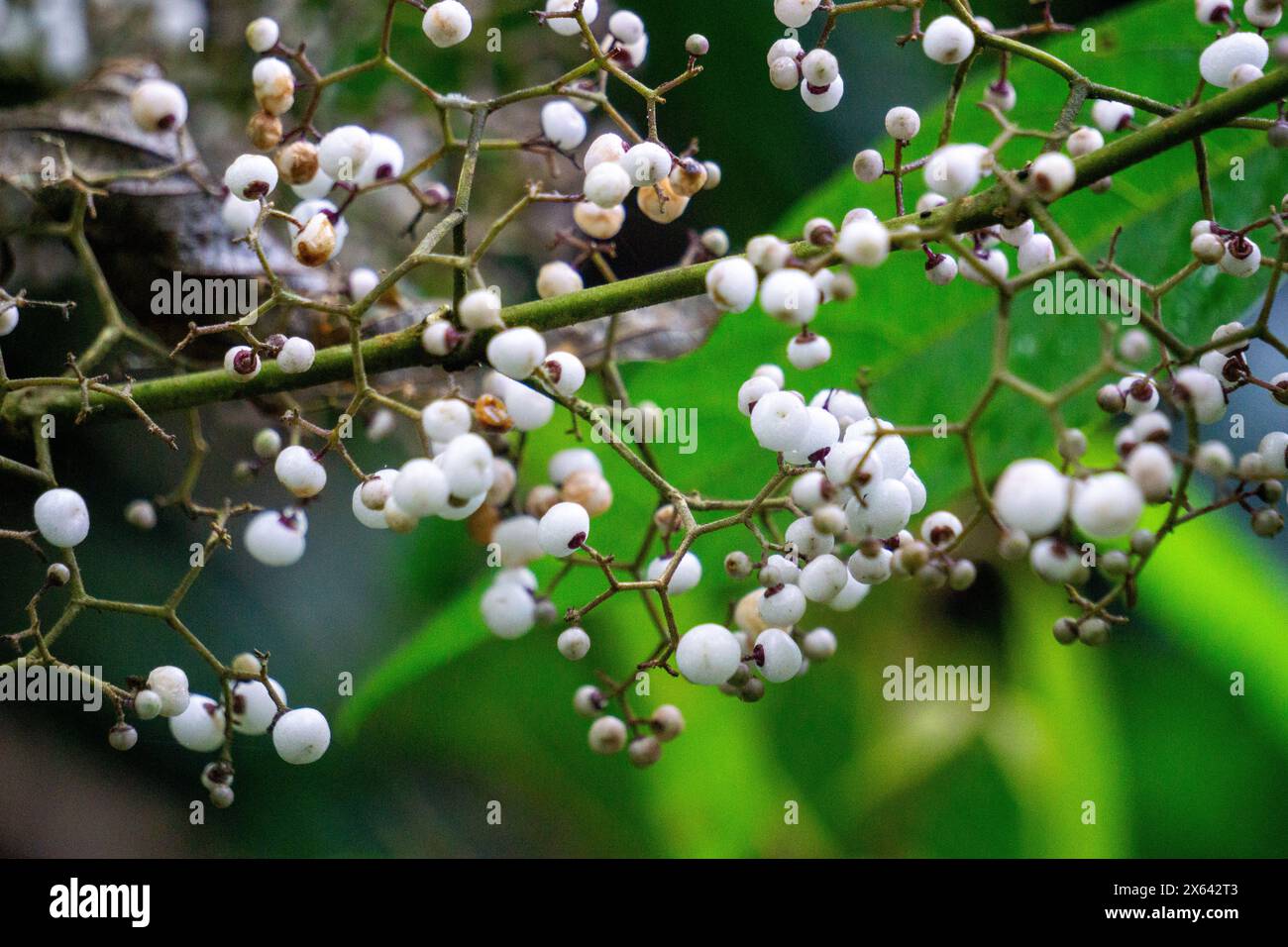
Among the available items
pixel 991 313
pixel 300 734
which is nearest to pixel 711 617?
pixel 991 313

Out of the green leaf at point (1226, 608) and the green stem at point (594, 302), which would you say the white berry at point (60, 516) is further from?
the green leaf at point (1226, 608)

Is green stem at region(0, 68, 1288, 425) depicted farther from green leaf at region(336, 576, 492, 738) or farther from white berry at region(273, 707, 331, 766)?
green leaf at region(336, 576, 492, 738)

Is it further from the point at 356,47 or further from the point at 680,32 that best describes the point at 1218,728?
the point at 356,47

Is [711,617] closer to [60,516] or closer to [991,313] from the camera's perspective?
[991,313]

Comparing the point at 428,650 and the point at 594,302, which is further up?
the point at 594,302

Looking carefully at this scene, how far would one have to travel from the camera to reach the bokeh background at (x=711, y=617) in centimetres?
85

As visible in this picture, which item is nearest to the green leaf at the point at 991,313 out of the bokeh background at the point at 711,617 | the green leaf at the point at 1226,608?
the bokeh background at the point at 711,617

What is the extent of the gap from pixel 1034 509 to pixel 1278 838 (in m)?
1.22

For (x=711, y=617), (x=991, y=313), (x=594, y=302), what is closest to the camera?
(x=594, y=302)

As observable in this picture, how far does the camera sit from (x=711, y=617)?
1.24m

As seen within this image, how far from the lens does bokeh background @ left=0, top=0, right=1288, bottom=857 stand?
2.79 feet

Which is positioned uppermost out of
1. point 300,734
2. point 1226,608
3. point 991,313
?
point 991,313

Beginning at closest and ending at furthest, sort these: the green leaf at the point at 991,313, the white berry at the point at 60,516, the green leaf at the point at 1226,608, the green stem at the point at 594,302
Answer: the green stem at the point at 594,302 → the white berry at the point at 60,516 → the green leaf at the point at 991,313 → the green leaf at the point at 1226,608

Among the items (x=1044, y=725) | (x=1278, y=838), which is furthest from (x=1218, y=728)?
(x=1044, y=725)
